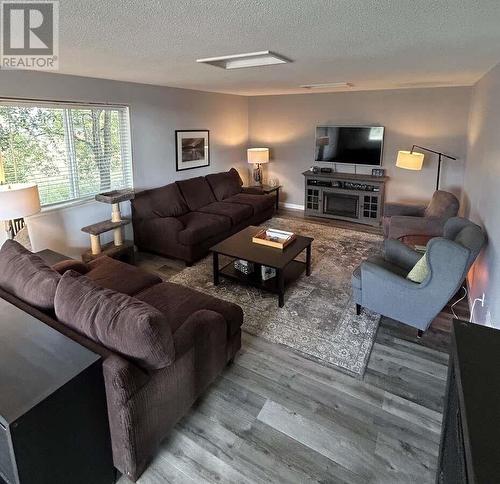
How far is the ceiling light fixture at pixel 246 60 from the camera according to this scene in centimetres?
258

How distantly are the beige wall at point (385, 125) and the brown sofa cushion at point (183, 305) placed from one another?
14.7ft

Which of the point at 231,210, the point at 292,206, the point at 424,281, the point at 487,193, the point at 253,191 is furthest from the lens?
the point at 292,206

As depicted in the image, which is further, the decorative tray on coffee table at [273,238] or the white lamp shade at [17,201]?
the decorative tray on coffee table at [273,238]

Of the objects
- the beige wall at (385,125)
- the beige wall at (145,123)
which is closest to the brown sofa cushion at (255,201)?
the beige wall at (145,123)

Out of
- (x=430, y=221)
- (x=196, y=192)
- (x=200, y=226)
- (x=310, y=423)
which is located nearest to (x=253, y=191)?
(x=196, y=192)

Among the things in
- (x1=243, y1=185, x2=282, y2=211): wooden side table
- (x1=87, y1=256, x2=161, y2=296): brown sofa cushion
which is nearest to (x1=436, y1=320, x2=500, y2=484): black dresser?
(x1=87, y1=256, x2=161, y2=296): brown sofa cushion

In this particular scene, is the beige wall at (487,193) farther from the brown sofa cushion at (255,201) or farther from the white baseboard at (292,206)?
the white baseboard at (292,206)

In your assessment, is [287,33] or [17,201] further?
[17,201]

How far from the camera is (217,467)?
1.87m

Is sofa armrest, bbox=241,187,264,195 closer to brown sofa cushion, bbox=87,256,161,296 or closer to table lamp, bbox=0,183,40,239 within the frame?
brown sofa cushion, bbox=87,256,161,296

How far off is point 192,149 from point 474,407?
539 centimetres

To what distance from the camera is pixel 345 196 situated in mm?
6137

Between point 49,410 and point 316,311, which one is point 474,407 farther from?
point 316,311

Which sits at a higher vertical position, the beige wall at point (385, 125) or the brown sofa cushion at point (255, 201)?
the beige wall at point (385, 125)
